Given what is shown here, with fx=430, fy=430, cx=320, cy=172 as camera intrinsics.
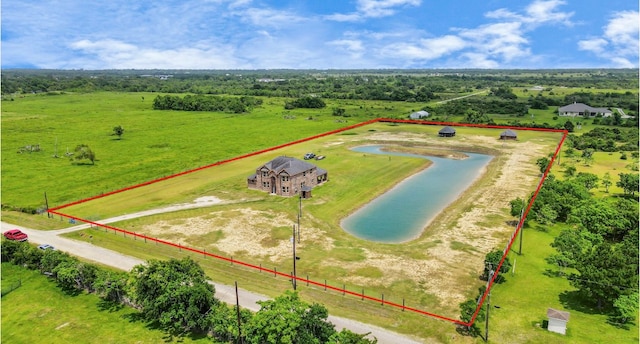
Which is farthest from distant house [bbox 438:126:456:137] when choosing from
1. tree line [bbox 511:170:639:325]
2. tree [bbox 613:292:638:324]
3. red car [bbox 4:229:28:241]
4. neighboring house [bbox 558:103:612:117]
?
red car [bbox 4:229:28:241]

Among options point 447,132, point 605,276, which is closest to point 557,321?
point 605,276

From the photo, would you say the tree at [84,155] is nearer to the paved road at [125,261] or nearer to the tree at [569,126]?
the paved road at [125,261]

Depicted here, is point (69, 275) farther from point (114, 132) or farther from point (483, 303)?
point (114, 132)

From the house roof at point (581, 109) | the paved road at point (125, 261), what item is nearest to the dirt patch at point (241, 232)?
the paved road at point (125, 261)

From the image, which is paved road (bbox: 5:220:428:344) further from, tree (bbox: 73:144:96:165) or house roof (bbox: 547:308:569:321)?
tree (bbox: 73:144:96:165)

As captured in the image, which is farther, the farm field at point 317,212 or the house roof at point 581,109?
the house roof at point 581,109

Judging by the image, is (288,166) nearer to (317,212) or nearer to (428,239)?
(317,212)
